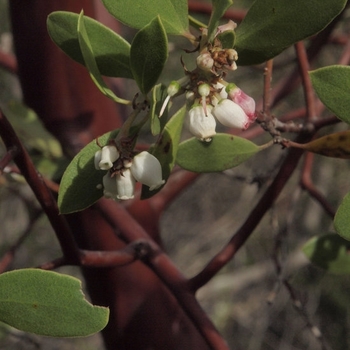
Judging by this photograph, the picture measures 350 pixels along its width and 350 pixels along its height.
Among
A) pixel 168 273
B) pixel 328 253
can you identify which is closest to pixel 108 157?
pixel 168 273

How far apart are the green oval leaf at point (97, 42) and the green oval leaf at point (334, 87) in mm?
129

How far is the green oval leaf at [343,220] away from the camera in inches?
15.4

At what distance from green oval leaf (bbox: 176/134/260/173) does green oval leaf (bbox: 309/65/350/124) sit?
0.10 metres

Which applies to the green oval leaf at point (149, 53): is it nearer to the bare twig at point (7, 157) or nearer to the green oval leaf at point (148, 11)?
the green oval leaf at point (148, 11)

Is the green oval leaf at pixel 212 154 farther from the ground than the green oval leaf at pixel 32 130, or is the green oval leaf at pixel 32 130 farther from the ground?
the green oval leaf at pixel 212 154

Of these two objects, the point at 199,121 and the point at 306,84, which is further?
the point at 306,84

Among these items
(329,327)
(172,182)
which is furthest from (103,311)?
(329,327)

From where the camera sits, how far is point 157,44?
0.38m

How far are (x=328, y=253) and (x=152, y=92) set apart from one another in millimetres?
334

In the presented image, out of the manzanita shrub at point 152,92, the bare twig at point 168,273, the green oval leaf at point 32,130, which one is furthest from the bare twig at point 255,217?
the green oval leaf at point 32,130

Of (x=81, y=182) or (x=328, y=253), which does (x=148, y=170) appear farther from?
(x=328, y=253)

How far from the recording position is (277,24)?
399 millimetres

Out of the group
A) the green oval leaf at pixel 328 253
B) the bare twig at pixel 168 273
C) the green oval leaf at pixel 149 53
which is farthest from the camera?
the green oval leaf at pixel 328 253

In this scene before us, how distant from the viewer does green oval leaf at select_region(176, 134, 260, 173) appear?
1.53 feet
